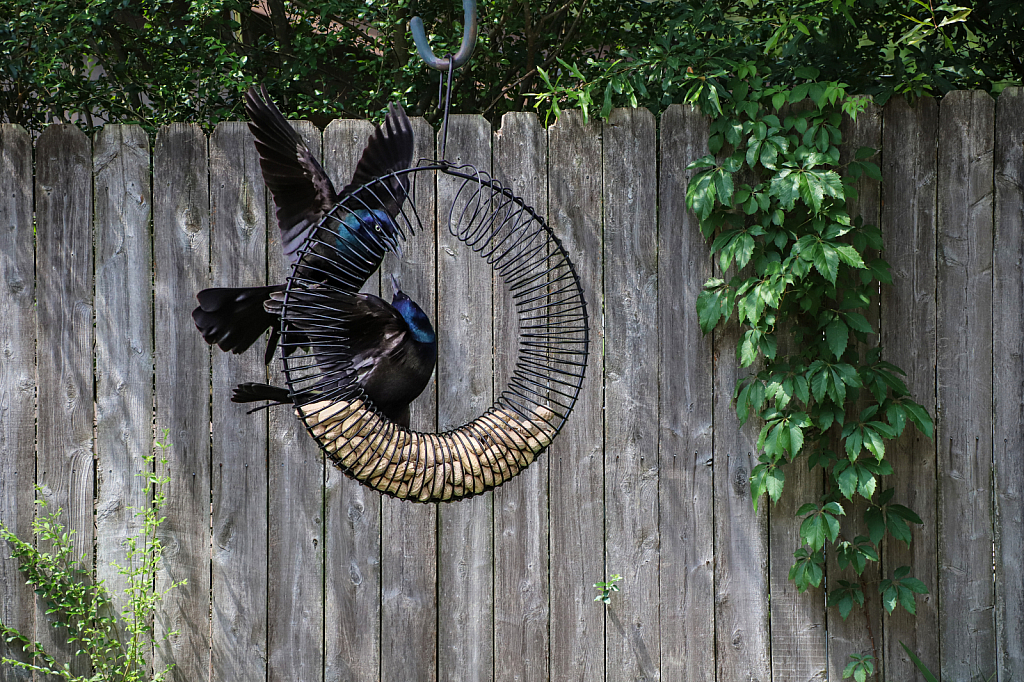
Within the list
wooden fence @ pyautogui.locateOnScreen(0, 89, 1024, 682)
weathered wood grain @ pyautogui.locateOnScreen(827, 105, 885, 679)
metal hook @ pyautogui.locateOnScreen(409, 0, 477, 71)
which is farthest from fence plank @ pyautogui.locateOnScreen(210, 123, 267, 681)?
weathered wood grain @ pyautogui.locateOnScreen(827, 105, 885, 679)

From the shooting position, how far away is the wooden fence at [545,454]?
2113 millimetres

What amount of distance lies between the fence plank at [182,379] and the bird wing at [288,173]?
0.64 metres

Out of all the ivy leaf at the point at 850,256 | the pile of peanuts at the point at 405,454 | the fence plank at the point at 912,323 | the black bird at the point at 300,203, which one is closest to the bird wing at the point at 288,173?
the black bird at the point at 300,203

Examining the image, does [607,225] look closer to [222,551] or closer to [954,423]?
[954,423]

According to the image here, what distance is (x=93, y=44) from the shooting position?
273 cm

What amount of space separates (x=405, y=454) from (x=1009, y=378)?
5.90 ft

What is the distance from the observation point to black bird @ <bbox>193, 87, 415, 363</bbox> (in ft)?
4.87

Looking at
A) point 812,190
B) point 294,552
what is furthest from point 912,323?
point 294,552

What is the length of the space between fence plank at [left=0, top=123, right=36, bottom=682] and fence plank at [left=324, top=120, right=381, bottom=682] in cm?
83

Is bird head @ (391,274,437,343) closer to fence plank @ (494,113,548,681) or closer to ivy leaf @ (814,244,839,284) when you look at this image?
fence plank @ (494,113,548,681)

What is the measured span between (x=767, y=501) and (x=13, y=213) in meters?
2.25

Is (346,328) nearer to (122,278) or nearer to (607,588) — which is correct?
(122,278)

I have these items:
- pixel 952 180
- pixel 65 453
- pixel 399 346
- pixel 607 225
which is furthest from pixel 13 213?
pixel 952 180

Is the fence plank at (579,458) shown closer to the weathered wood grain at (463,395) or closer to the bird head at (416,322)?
the weathered wood grain at (463,395)
